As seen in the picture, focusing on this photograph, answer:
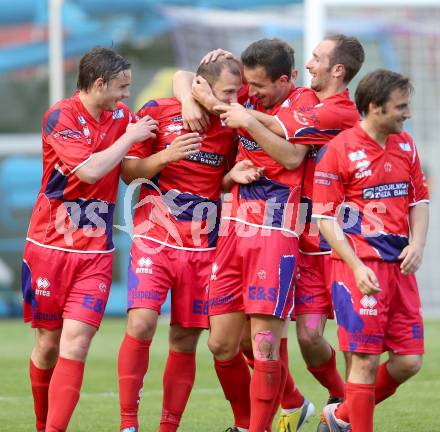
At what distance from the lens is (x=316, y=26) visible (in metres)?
12.0

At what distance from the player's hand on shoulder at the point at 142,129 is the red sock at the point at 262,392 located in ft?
4.31

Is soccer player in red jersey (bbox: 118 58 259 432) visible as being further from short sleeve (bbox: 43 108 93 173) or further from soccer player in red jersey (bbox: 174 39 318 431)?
short sleeve (bbox: 43 108 93 173)

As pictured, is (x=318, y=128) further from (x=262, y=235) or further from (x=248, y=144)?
(x=262, y=235)

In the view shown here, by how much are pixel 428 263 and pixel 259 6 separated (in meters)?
4.11

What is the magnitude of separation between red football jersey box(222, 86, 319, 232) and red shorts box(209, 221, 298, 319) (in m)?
0.06

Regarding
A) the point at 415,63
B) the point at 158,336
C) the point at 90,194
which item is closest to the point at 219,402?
the point at 90,194

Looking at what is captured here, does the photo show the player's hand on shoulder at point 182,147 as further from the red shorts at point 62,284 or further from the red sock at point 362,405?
the red sock at point 362,405

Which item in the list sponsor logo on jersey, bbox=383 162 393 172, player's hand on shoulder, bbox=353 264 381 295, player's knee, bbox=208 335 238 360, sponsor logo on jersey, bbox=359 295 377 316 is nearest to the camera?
player's hand on shoulder, bbox=353 264 381 295

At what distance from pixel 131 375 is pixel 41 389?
1.77 feet

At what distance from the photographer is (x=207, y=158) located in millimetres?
6094

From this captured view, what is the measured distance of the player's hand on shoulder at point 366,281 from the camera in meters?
5.21

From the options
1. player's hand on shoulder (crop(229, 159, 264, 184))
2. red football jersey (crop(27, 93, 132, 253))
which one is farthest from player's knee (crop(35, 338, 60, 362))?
player's hand on shoulder (crop(229, 159, 264, 184))

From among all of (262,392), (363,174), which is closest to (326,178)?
(363,174)

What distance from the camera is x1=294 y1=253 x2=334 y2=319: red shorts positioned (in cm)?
627
